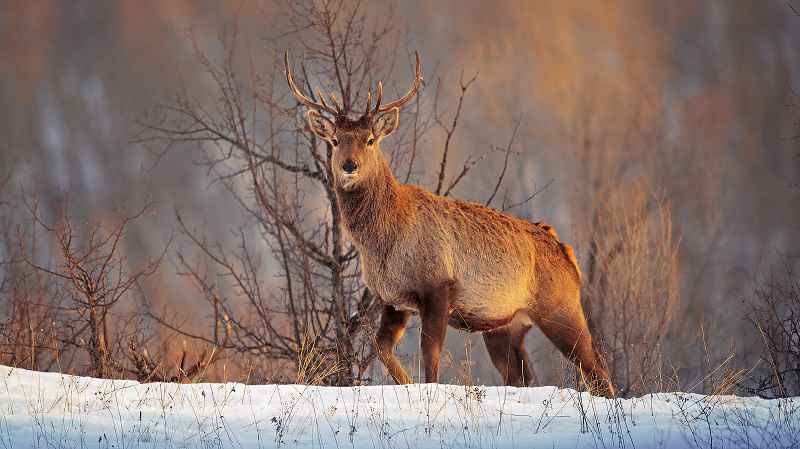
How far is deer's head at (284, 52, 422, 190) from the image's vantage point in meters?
9.32

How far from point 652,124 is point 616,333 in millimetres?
11121

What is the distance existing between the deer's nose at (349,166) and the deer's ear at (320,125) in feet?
1.70

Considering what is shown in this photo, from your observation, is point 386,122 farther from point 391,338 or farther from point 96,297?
point 96,297

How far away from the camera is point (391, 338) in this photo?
9.42 meters

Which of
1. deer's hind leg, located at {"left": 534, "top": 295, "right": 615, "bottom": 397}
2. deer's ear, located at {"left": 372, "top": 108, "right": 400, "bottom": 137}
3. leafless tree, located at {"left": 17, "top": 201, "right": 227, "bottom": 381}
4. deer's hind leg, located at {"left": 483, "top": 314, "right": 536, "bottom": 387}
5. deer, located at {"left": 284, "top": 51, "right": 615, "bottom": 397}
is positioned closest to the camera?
A: deer, located at {"left": 284, "top": 51, "right": 615, "bottom": 397}

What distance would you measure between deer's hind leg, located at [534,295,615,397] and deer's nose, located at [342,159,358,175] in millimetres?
2658

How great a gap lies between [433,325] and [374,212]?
1257 millimetres

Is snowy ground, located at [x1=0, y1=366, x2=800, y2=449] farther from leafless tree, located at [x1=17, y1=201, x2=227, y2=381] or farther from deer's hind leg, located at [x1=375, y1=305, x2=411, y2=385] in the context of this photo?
leafless tree, located at [x1=17, y1=201, x2=227, y2=381]

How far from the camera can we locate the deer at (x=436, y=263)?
9.27 metres

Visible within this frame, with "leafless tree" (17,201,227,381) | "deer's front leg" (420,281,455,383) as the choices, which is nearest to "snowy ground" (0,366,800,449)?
"deer's front leg" (420,281,455,383)

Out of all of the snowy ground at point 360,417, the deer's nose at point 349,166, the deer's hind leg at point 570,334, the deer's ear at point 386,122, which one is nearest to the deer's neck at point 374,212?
the deer's nose at point 349,166

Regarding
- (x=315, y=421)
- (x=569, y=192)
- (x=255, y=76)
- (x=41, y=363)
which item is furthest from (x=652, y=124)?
(x=315, y=421)

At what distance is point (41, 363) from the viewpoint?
12.4 meters

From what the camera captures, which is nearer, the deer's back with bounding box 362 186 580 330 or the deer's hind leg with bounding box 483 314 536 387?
the deer's back with bounding box 362 186 580 330
